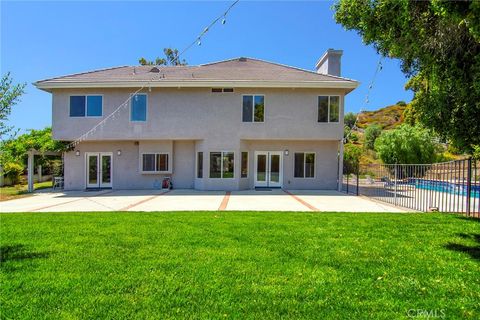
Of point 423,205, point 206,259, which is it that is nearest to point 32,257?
point 206,259

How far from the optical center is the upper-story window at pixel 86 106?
17234mm

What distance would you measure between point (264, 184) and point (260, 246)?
41.0 feet

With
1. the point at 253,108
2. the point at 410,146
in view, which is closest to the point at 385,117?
the point at 410,146

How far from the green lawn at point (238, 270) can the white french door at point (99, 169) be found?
35.4ft

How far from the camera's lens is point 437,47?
5867 millimetres

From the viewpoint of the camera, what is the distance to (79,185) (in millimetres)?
18234

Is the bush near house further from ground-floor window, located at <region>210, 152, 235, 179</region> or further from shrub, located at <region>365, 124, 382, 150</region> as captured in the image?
shrub, located at <region>365, 124, 382, 150</region>

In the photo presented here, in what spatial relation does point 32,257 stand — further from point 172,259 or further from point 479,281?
point 479,281

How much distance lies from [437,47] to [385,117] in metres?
70.5

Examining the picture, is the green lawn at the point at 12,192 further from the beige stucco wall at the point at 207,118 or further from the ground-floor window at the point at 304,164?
the ground-floor window at the point at 304,164

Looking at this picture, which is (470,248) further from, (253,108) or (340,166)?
(253,108)

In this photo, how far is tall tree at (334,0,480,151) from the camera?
5.50m

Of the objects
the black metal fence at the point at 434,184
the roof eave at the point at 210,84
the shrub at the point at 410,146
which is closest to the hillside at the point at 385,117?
the shrub at the point at 410,146

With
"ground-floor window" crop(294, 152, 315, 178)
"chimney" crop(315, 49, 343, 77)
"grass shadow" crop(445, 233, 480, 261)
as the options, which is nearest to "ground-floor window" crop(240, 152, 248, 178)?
"ground-floor window" crop(294, 152, 315, 178)
